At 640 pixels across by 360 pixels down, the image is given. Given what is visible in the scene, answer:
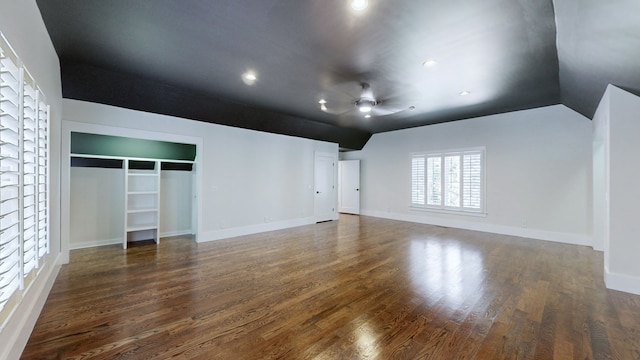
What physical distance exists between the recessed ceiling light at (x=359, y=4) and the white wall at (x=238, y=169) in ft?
13.4

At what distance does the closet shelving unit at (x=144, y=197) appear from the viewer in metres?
4.95

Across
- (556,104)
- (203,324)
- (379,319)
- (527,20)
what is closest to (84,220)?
(203,324)

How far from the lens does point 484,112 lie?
572cm

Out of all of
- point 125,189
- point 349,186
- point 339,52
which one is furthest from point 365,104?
point 349,186

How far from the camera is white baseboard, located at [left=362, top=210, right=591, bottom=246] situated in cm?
497

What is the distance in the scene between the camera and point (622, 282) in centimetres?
295

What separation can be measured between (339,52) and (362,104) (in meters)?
1.31

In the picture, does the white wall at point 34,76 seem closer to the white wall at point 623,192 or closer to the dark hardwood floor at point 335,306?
the dark hardwood floor at point 335,306

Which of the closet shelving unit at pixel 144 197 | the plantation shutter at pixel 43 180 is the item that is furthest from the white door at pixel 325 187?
the plantation shutter at pixel 43 180

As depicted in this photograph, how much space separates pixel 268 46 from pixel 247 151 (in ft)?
10.9

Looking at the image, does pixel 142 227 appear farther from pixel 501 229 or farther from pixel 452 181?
pixel 501 229

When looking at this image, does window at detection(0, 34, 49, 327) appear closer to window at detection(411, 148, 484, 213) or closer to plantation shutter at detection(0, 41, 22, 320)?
plantation shutter at detection(0, 41, 22, 320)

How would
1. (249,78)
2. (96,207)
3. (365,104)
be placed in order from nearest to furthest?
1. (249,78)
2. (365,104)
3. (96,207)

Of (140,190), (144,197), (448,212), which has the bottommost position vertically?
(448,212)
